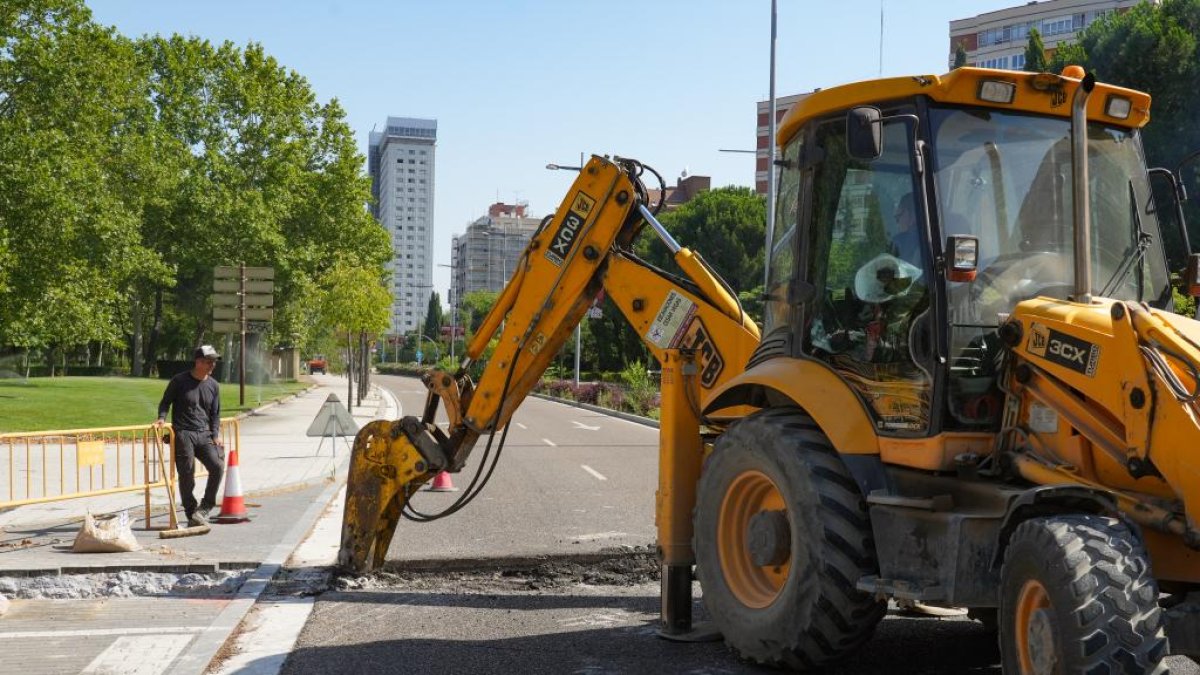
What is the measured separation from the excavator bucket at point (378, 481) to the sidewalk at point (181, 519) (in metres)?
1.50

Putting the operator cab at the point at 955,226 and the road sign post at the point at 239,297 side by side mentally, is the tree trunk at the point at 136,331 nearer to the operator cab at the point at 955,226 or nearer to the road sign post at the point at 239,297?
the road sign post at the point at 239,297

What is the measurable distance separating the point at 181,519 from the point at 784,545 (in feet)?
26.7

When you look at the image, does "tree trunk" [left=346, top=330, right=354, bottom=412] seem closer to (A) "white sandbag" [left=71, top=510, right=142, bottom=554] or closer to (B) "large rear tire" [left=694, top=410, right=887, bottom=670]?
(A) "white sandbag" [left=71, top=510, right=142, bottom=554]

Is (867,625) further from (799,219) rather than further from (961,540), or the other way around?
(799,219)

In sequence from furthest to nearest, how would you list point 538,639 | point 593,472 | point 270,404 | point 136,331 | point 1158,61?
point 136,331 → point 270,404 → point 1158,61 → point 593,472 → point 538,639

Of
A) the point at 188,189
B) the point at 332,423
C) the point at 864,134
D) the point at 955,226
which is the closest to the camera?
the point at 864,134

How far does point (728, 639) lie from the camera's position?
634cm

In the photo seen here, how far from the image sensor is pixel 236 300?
89.6 ft

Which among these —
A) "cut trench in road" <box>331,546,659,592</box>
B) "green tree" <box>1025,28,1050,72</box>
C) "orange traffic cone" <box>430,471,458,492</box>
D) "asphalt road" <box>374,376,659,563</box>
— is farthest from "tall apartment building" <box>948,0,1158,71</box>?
"cut trench in road" <box>331,546,659,592</box>

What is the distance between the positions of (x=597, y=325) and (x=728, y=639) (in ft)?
207

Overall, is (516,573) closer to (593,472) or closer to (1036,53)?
(593,472)

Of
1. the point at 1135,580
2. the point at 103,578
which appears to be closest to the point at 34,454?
the point at 103,578

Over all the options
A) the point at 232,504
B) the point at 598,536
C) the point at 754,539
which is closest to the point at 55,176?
the point at 232,504

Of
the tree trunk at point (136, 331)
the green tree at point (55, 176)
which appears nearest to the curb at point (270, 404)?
the green tree at point (55, 176)
